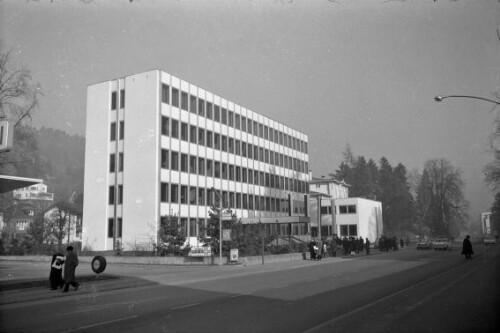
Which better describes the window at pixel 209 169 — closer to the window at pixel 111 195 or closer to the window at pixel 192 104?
the window at pixel 192 104

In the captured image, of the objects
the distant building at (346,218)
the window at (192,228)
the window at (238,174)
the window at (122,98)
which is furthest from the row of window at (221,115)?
the distant building at (346,218)

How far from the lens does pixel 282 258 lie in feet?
131

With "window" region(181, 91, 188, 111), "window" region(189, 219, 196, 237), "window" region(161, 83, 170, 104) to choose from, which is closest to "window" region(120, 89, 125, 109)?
"window" region(161, 83, 170, 104)

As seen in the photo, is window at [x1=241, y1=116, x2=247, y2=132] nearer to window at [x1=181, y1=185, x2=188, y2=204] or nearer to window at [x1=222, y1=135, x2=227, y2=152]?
window at [x1=222, y1=135, x2=227, y2=152]

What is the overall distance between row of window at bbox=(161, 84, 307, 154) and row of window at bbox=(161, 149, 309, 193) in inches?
207

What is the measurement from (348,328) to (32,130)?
34270 millimetres

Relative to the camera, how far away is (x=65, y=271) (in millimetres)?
18031

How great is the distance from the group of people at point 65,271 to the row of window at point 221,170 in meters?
28.1

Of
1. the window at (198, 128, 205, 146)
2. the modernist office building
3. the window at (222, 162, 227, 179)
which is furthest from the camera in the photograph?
the window at (222, 162, 227, 179)

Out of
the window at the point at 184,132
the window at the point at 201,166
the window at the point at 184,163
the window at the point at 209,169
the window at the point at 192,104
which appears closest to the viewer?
the window at the point at 184,163

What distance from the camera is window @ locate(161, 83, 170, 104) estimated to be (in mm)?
47656

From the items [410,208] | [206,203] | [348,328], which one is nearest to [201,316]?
[348,328]

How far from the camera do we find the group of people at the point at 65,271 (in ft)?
59.0

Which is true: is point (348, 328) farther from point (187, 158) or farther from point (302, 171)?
point (302, 171)
